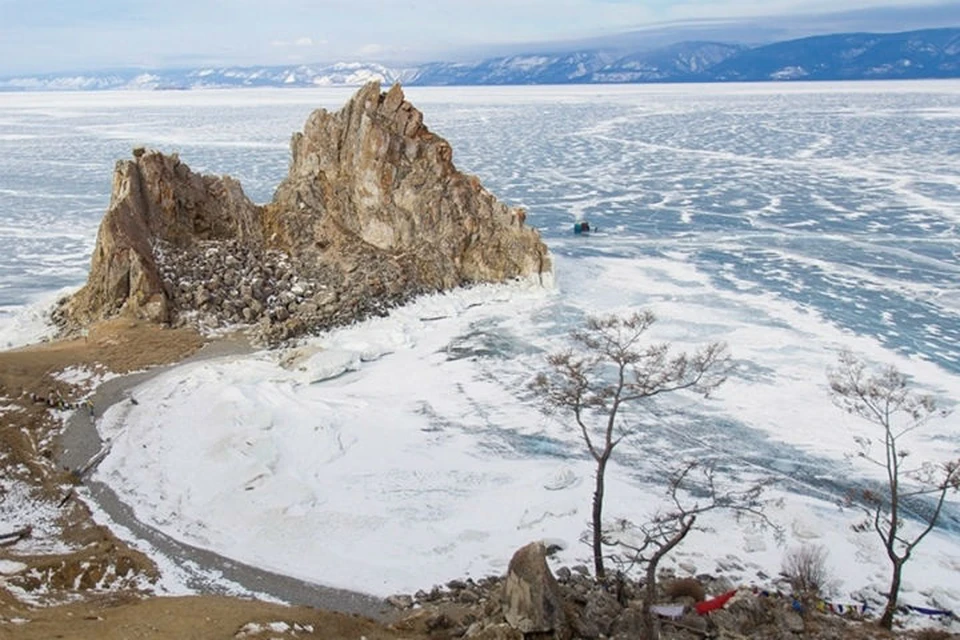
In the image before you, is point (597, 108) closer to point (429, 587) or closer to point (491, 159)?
point (491, 159)

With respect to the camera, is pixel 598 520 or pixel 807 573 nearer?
pixel 598 520

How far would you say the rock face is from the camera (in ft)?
110

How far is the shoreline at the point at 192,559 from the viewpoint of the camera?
16.5 m

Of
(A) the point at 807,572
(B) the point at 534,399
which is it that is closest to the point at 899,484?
(A) the point at 807,572

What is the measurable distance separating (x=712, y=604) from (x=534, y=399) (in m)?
11.1

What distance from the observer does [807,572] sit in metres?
17.1

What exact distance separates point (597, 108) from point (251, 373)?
386ft

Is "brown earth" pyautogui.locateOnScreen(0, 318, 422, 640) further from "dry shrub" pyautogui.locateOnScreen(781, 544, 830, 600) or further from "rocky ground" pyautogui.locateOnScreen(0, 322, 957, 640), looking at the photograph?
"dry shrub" pyautogui.locateOnScreen(781, 544, 830, 600)

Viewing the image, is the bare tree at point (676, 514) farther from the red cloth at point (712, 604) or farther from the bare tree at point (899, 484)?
the bare tree at point (899, 484)

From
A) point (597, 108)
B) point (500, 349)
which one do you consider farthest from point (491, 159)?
point (597, 108)

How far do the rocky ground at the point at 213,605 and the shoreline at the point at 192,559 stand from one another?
38cm

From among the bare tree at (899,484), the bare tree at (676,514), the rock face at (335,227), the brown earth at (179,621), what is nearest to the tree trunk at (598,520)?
the bare tree at (676,514)

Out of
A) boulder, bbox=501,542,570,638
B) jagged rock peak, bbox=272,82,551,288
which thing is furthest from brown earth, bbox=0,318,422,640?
jagged rock peak, bbox=272,82,551,288

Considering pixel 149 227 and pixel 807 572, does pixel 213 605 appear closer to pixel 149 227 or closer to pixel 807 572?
pixel 807 572
